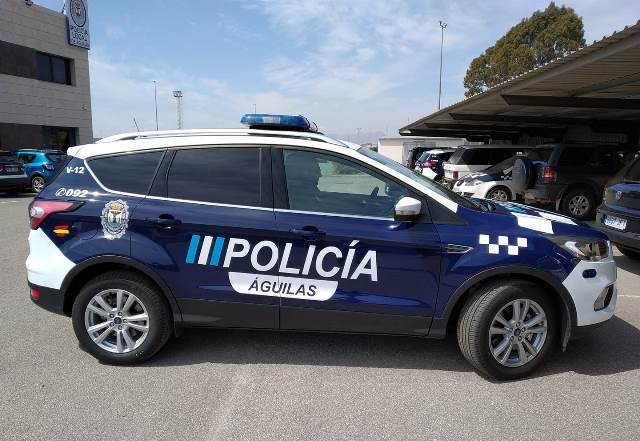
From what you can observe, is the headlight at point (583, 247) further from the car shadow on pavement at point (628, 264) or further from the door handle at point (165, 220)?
the car shadow on pavement at point (628, 264)

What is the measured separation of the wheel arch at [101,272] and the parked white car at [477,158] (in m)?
11.5

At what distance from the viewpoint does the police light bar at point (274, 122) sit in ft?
12.5

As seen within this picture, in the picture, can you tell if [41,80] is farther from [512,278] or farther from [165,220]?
[512,278]

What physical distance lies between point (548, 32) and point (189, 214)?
4200cm

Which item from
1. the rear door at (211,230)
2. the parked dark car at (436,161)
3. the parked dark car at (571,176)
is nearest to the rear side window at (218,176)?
the rear door at (211,230)

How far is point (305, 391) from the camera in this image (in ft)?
10.1

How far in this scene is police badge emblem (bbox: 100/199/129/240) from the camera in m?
3.28

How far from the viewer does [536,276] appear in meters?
3.14

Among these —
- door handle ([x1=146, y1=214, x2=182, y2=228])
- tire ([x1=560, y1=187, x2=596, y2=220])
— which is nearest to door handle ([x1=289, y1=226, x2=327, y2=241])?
door handle ([x1=146, y1=214, x2=182, y2=228])

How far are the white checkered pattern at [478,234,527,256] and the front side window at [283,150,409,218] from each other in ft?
2.04

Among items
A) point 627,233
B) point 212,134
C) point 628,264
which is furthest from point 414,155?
point 212,134

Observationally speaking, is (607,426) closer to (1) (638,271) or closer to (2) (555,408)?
(2) (555,408)

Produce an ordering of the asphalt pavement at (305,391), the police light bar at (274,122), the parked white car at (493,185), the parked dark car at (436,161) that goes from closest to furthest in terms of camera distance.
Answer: the asphalt pavement at (305,391) < the police light bar at (274,122) < the parked white car at (493,185) < the parked dark car at (436,161)

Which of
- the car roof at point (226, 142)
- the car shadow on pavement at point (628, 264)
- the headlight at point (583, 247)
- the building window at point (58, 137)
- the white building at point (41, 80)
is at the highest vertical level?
the white building at point (41, 80)
